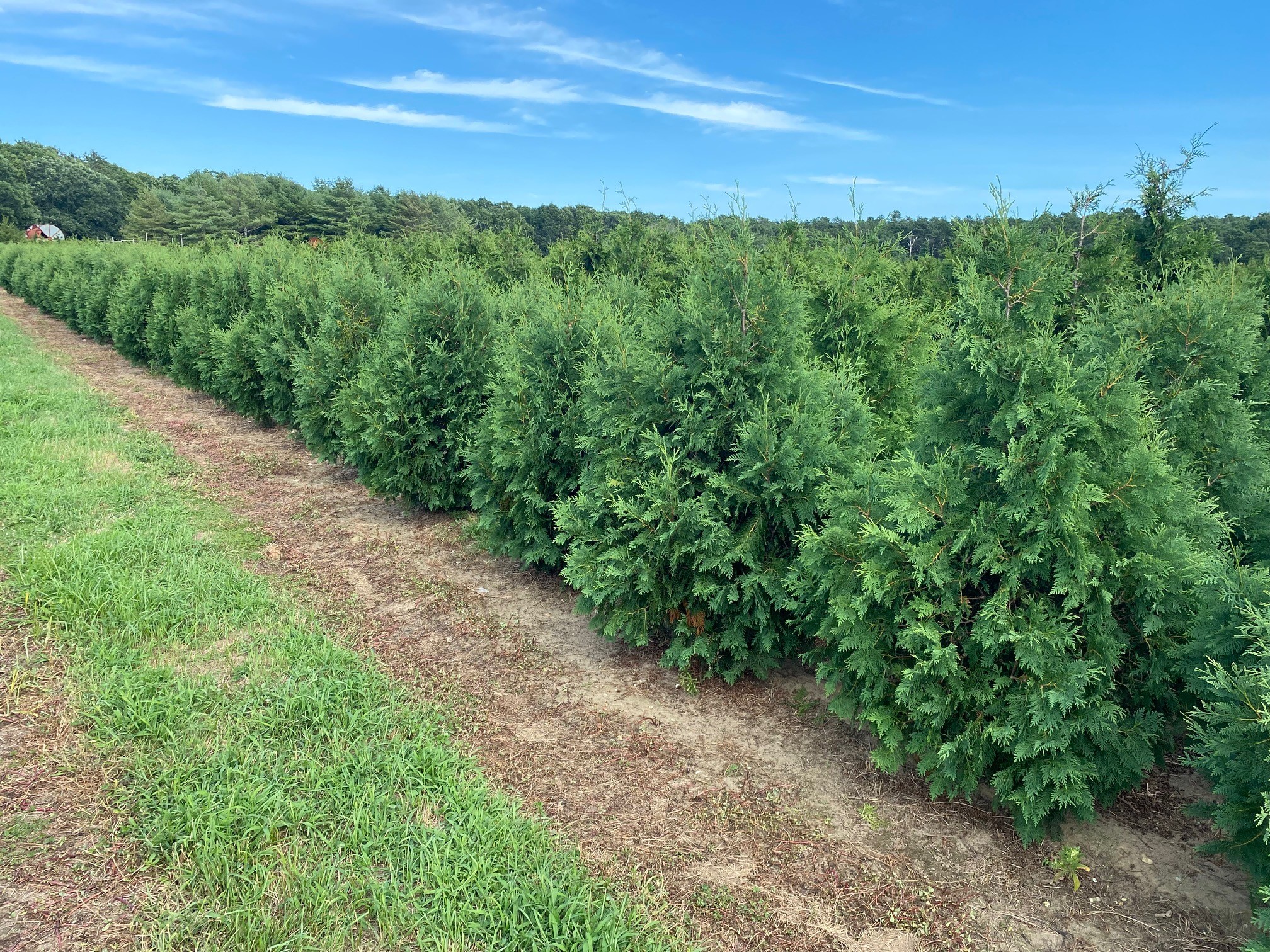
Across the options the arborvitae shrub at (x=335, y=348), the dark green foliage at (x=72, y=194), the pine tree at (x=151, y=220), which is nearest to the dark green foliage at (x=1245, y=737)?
the arborvitae shrub at (x=335, y=348)

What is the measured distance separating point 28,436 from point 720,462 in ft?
30.1

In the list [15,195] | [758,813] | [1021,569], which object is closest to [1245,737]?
[1021,569]

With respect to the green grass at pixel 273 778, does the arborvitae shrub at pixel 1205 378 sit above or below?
above

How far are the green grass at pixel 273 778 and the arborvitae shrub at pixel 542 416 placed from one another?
1859 millimetres

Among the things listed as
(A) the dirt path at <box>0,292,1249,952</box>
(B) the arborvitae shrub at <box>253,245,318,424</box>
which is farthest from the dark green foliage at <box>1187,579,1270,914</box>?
(B) the arborvitae shrub at <box>253,245,318,424</box>

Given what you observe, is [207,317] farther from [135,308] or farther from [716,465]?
[716,465]

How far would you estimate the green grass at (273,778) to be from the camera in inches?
110

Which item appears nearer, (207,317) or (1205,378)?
(1205,378)

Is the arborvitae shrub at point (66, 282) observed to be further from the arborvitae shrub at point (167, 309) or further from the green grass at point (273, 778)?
the green grass at point (273, 778)

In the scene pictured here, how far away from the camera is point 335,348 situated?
8.88 meters

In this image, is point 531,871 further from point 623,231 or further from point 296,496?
point 623,231

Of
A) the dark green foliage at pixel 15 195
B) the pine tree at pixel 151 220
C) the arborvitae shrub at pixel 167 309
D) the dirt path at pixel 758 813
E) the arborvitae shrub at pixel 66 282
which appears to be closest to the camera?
the dirt path at pixel 758 813

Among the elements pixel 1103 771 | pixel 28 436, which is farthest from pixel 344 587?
pixel 28 436

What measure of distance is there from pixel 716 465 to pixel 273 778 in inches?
118
